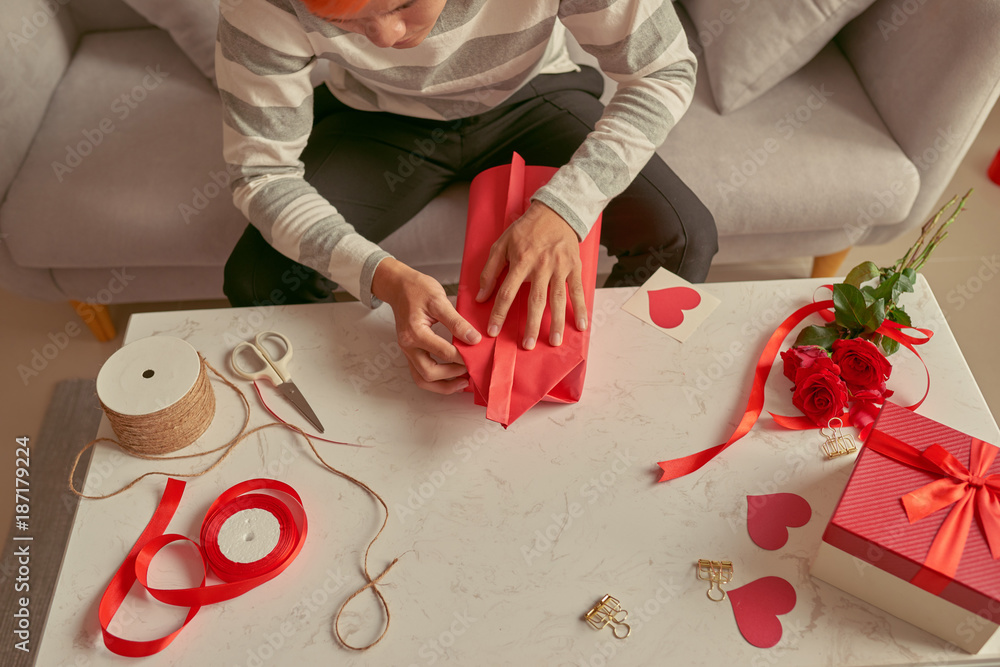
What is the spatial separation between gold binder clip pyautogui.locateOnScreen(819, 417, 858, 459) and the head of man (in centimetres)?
72

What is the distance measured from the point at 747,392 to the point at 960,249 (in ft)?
4.01

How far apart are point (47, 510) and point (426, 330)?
1.03 m

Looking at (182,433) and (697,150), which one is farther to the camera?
(697,150)

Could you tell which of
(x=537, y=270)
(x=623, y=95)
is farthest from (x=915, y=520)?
(x=623, y=95)

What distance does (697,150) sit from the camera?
1433mm

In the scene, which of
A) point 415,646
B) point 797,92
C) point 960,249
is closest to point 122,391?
point 415,646

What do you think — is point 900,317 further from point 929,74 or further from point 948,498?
point 929,74

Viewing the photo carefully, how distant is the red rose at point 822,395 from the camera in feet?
2.92

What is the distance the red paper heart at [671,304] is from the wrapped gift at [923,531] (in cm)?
33

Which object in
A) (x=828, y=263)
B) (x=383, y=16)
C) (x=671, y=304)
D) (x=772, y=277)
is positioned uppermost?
(x=383, y=16)

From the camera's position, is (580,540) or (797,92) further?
(797,92)

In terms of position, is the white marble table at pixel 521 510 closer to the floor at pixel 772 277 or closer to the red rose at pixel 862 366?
the red rose at pixel 862 366

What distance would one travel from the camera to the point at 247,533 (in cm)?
83

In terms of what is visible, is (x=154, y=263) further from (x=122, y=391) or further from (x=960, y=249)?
(x=960, y=249)
